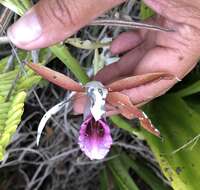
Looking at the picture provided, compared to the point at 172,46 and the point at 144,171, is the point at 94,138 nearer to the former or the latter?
the point at 172,46

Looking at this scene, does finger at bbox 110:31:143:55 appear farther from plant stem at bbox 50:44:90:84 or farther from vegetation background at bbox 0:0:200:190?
plant stem at bbox 50:44:90:84

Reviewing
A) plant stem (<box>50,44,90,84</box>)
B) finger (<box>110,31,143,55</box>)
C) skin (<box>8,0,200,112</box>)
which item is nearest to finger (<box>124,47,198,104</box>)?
skin (<box>8,0,200,112</box>)

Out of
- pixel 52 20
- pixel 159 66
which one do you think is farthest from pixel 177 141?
pixel 52 20

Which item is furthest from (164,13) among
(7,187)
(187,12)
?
(7,187)

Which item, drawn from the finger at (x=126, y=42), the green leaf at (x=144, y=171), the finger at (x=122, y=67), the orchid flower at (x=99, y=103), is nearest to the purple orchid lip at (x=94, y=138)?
the orchid flower at (x=99, y=103)

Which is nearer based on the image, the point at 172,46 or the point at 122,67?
the point at 172,46

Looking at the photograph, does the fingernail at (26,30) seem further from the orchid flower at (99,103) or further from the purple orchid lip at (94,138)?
the purple orchid lip at (94,138)
